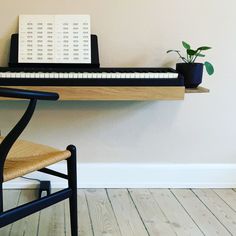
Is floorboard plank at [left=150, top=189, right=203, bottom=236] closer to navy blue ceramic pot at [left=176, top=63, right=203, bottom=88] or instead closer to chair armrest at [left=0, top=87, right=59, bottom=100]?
navy blue ceramic pot at [left=176, top=63, right=203, bottom=88]

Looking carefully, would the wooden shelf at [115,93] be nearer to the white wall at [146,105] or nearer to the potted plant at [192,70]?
the potted plant at [192,70]

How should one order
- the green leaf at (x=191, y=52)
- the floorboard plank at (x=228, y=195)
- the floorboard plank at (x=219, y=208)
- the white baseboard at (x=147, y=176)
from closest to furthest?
the floorboard plank at (x=219, y=208) → the green leaf at (x=191, y=52) → the floorboard plank at (x=228, y=195) → the white baseboard at (x=147, y=176)

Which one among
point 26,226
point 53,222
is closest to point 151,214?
point 53,222

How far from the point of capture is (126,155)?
2287 mm

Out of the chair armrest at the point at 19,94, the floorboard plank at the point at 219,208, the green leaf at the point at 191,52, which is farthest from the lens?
the green leaf at the point at 191,52

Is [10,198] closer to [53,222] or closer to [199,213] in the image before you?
[53,222]

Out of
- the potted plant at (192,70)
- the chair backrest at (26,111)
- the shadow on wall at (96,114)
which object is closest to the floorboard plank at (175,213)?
the shadow on wall at (96,114)

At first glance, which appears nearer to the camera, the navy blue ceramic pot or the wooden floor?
the wooden floor

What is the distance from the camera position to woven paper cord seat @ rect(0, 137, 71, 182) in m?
1.25

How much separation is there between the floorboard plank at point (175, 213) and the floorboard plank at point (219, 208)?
159 millimetres

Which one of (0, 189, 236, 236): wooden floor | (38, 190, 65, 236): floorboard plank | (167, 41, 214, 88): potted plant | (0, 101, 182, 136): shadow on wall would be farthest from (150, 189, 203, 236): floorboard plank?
(167, 41, 214, 88): potted plant

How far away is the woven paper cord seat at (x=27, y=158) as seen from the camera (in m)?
1.25

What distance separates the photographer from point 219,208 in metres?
2.04

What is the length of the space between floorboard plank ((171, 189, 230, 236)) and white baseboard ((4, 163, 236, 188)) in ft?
0.29
